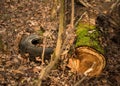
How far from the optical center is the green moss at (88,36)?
5.77m

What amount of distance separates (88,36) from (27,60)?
1.66 m

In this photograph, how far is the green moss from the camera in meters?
5.77

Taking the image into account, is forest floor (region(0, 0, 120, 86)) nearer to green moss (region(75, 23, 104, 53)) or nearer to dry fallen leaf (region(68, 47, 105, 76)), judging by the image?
dry fallen leaf (region(68, 47, 105, 76))

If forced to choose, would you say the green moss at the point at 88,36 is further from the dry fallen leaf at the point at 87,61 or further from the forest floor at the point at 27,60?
the forest floor at the point at 27,60

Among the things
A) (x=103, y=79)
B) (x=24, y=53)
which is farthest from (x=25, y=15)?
(x=103, y=79)

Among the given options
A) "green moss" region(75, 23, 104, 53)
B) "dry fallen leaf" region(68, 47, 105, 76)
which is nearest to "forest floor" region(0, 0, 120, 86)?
"dry fallen leaf" region(68, 47, 105, 76)

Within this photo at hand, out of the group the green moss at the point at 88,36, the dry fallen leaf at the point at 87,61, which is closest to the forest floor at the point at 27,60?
the dry fallen leaf at the point at 87,61

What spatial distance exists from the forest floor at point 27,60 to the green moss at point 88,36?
1.92 ft

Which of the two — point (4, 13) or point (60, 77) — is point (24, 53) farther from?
point (4, 13)

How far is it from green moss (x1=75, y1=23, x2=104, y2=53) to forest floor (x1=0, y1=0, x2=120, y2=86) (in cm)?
59

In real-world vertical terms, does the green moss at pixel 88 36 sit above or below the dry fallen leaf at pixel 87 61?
above

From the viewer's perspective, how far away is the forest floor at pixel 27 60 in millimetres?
5777

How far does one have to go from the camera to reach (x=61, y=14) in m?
5.40

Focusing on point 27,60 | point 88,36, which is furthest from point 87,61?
point 27,60
